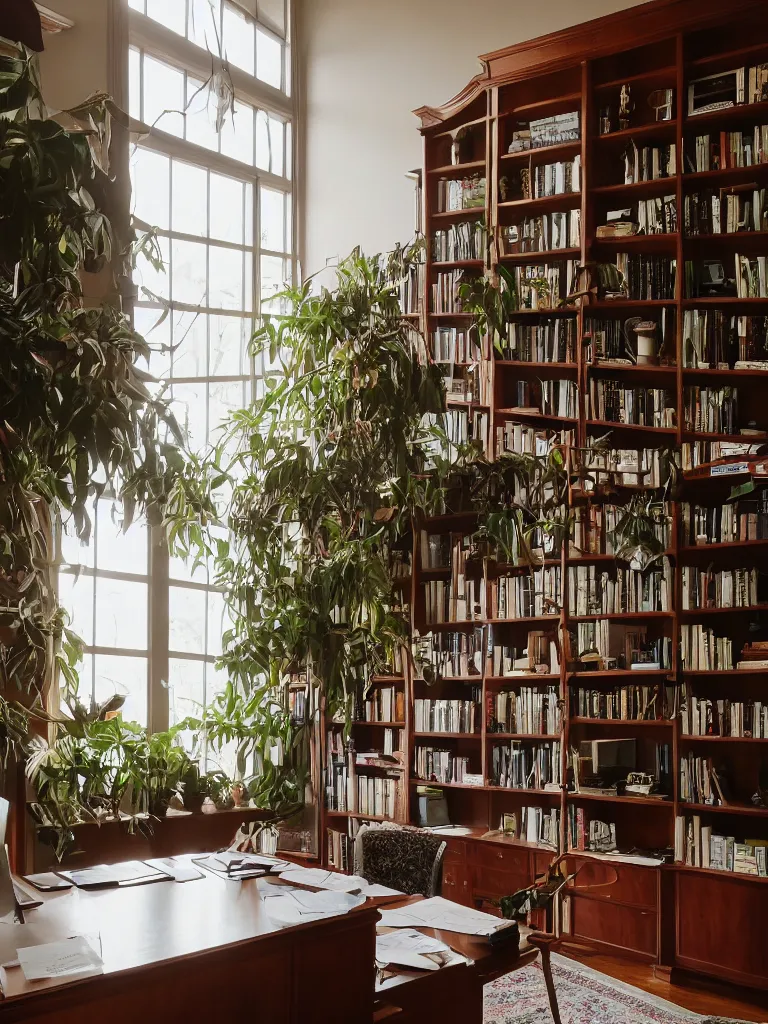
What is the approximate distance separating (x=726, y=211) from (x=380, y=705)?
3236 mm

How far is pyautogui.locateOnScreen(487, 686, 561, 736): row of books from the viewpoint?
18.3 ft

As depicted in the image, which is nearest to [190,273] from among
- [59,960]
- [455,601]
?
[455,601]

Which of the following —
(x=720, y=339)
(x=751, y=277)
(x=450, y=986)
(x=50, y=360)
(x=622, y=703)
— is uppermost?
(x=751, y=277)

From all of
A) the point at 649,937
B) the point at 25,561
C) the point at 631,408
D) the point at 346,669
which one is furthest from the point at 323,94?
the point at 649,937

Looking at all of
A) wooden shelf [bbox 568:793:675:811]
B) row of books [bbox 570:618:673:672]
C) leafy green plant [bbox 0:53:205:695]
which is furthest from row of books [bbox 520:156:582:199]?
wooden shelf [bbox 568:793:675:811]

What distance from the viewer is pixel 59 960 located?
2.21m

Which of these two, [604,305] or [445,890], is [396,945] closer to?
[445,890]

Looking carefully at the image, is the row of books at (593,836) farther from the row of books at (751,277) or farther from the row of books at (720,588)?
the row of books at (751,277)

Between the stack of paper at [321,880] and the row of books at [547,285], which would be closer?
the stack of paper at [321,880]

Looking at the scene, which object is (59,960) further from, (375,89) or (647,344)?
(375,89)

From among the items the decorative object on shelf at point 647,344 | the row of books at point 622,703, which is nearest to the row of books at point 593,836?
the row of books at point 622,703

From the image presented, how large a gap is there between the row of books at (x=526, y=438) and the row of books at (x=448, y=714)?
4.44 ft

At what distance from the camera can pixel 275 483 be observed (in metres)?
5.24

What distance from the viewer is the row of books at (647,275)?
5.48 meters
